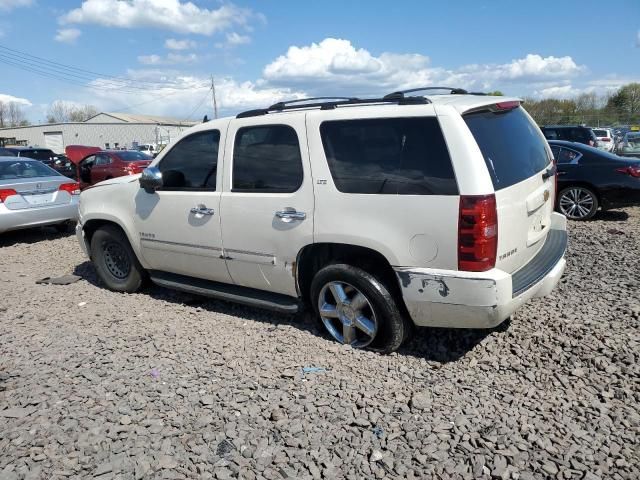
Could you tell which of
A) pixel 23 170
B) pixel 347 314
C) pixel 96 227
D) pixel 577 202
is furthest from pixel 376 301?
pixel 23 170

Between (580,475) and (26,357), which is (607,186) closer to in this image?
(580,475)

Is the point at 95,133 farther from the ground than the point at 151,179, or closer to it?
farther from the ground

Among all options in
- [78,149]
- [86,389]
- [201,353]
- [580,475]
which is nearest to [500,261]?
[580,475]

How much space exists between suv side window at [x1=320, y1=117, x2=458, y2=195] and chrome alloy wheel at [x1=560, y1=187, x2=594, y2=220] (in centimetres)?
686

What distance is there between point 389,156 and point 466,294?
107 cm

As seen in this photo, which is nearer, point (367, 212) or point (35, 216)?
point (367, 212)

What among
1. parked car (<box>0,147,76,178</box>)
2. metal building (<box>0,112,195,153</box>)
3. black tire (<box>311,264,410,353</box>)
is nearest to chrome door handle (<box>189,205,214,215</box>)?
black tire (<box>311,264,410,353</box>)

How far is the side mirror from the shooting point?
186 inches

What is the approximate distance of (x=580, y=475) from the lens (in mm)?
2512

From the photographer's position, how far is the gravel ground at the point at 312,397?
270 centimetres

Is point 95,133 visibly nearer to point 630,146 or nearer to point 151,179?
point 630,146

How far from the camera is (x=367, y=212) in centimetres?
357

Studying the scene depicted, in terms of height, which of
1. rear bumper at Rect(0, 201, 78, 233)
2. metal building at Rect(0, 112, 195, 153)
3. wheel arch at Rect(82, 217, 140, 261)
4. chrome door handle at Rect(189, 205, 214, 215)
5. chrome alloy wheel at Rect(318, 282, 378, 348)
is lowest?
chrome alloy wheel at Rect(318, 282, 378, 348)

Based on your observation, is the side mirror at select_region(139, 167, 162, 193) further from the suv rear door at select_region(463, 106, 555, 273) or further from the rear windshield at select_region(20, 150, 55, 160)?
the rear windshield at select_region(20, 150, 55, 160)
